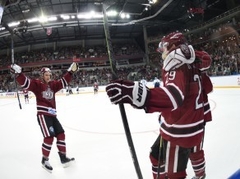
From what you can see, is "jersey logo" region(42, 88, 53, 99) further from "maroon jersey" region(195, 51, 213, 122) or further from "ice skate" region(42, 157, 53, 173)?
"maroon jersey" region(195, 51, 213, 122)

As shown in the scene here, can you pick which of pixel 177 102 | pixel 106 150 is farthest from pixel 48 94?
pixel 177 102

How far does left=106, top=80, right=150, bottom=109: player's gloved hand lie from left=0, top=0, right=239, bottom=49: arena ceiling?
1470 centimetres

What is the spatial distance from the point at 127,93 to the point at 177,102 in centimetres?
28

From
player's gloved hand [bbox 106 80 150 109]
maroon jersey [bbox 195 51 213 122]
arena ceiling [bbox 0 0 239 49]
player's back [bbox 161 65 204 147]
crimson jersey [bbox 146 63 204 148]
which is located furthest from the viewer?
arena ceiling [bbox 0 0 239 49]

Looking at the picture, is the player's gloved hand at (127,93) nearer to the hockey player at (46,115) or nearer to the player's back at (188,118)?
the player's back at (188,118)

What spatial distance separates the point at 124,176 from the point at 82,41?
26.1 meters

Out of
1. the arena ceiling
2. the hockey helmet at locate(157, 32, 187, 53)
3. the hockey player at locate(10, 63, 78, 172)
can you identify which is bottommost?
the hockey player at locate(10, 63, 78, 172)

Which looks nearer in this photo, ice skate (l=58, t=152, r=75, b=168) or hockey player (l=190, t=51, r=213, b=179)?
hockey player (l=190, t=51, r=213, b=179)

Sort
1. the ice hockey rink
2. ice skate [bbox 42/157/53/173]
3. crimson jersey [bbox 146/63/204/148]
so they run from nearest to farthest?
crimson jersey [bbox 146/63/204/148] → the ice hockey rink → ice skate [bbox 42/157/53/173]

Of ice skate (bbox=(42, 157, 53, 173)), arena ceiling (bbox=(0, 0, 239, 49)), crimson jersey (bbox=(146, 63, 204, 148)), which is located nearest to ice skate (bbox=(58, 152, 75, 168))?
ice skate (bbox=(42, 157, 53, 173))

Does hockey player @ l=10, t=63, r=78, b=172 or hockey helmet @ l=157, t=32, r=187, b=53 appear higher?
hockey helmet @ l=157, t=32, r=187, b=53

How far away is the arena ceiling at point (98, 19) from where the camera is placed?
18.6 metres

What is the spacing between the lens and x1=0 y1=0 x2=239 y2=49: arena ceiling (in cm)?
1856

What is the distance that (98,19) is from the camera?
67.5 ft
